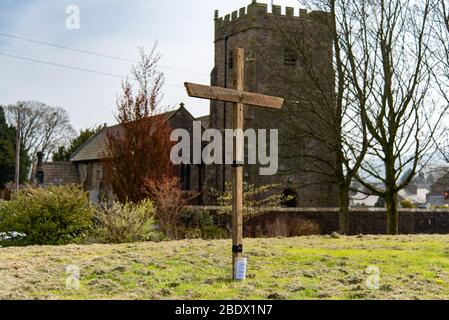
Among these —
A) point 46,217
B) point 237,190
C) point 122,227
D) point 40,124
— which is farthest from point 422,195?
point 237,190

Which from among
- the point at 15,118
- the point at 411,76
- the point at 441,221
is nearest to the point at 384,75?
the point at 411,76

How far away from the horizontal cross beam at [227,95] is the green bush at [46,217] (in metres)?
7.74

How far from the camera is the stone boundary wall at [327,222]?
21.4 meters

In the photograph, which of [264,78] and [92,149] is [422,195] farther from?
[264,78]

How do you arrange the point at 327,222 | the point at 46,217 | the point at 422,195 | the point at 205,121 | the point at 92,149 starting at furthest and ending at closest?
the point at 422,195 → the point at 92,149 → the point at 205,121 → the point at 327,222 → the point at 46,217

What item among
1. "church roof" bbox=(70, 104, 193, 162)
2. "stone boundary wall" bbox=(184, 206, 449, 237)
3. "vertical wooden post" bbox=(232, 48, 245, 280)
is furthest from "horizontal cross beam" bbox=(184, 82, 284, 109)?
"church roof" bbox=(70, 104, 193, 162)

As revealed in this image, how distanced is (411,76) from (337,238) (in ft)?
29.6

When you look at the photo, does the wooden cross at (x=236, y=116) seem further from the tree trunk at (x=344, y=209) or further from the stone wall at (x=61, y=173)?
the stone wall at (x=61, y=173)

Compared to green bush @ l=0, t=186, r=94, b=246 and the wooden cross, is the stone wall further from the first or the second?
the wooden cross

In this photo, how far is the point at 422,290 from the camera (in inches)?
320

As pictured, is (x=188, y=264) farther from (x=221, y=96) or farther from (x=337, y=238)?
(x=337, y=238)

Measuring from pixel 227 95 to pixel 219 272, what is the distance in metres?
2.87

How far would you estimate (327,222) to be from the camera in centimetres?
2566

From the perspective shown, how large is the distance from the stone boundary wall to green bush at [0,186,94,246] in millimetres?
5865
